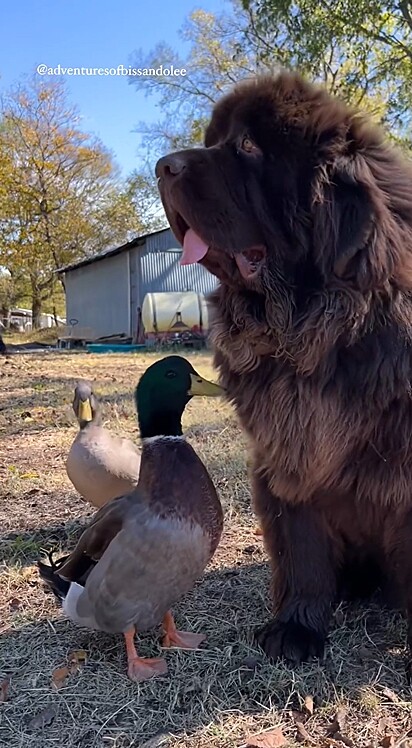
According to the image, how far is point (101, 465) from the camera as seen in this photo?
318 centimetres

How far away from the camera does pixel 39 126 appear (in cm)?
3039

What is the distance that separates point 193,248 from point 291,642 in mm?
1276

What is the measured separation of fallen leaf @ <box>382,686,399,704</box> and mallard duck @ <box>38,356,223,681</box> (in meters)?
0.62

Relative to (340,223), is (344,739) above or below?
below

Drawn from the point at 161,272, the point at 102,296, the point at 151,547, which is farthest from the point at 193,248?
the point at 102,296

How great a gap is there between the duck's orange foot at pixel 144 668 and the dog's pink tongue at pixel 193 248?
124 cm

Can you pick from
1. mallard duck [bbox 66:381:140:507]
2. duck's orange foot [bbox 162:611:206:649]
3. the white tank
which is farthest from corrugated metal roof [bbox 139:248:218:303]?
duck's orange foot [bbox 162:611:206:649]

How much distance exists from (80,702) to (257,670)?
1.77ft

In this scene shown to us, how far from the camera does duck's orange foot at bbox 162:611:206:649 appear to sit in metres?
2.21

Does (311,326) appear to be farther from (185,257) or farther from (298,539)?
(298,539)

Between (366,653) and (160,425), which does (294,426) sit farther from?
(366,653)

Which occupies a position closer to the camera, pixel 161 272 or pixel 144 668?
pixel 144 668

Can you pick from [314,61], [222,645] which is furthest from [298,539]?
[314,61]

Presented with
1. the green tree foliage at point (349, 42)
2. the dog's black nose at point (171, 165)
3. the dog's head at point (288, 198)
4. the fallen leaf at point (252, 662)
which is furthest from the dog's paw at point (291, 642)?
the green tree foliage at point (349, 42)
